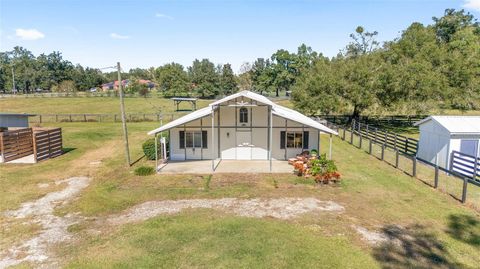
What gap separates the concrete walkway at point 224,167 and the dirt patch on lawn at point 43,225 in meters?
4.80

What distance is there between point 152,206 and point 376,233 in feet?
27.4

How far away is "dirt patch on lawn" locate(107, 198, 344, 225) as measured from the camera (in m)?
12.1

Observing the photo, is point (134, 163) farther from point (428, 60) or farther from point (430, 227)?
point (428, 60)

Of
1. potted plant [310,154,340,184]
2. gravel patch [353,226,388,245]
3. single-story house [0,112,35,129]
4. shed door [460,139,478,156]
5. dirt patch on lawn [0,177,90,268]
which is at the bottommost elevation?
dirt patch on lawn [0,177,90,268]

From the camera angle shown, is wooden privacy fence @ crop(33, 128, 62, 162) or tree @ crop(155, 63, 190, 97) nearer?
wooden privacy fence @ crop(33, 128, 62, 162)

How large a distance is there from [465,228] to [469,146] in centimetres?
878

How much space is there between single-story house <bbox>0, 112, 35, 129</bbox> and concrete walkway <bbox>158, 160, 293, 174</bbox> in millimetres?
A: 12616

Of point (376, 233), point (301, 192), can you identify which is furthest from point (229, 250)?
point (301, 192)

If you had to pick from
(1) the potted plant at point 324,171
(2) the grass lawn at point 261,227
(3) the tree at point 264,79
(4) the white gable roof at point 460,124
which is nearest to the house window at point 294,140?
(1) the potted plant at point 324,171

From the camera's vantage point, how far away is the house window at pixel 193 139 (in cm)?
2123

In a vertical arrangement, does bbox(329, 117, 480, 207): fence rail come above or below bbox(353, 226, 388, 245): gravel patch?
above

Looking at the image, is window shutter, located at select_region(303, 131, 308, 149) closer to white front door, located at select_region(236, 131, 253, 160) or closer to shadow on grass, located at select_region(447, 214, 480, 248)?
white front door, located at select_region(236, 131, 253, 160)

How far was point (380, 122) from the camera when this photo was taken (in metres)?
38.9

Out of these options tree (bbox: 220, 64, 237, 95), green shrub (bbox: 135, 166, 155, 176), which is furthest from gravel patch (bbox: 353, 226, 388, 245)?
tree (bbox: 220, 64, 237, 95)
